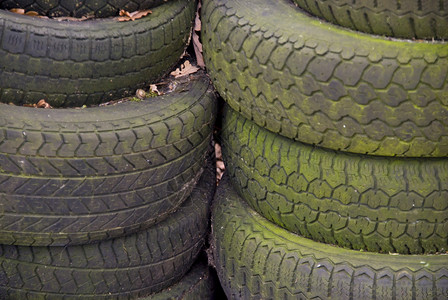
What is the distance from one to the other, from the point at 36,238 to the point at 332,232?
1079 millimetres

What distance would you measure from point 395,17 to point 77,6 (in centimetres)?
117

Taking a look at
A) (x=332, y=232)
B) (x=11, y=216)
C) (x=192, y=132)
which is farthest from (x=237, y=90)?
(x=11, y=216)

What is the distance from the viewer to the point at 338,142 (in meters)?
2.27

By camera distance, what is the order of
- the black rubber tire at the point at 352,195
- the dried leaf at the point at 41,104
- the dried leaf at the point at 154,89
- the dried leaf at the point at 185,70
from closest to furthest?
the black rubber tire at the point at 352,195 < the dried leaf at the point at 41,104 < the dried leaf at the point at 154,89 < the dried leaf at the point at 185,70

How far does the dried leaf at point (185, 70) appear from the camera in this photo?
2824 millimetres

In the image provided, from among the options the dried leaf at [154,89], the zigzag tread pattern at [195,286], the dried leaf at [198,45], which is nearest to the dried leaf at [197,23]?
the dried leaf at [198,45]

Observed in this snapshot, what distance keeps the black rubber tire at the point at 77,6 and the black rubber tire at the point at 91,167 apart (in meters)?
0.37

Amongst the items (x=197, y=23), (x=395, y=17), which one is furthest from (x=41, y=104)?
(x=395, y=17)

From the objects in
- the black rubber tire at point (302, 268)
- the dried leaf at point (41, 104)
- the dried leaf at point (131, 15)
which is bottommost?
the black rubber tire at point (302, 268)

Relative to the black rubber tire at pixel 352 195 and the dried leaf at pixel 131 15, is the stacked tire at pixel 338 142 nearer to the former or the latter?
the black rubber tire at pixel 352 195

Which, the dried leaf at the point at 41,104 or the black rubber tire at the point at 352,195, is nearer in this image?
the black rubber tire at the point at 352,195

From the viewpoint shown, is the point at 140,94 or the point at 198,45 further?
the point at 198,45

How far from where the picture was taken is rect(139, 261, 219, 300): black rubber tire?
9.02 feet

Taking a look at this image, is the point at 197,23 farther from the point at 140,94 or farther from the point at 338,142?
the point at 338,142
